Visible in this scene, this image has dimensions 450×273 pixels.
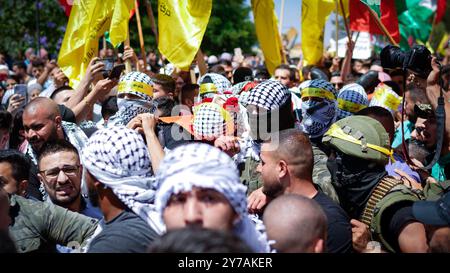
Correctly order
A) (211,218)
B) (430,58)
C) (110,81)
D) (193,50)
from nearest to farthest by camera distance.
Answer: (211,218)
(430,58)
(110,81)
(193,50)

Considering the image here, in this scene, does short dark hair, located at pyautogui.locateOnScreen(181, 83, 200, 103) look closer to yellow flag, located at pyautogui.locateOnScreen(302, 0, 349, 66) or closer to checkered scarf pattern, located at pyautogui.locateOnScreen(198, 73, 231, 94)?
checkered scarf pattern, located at pyautogui.locateOnScreen(198, 73, 231, 94)

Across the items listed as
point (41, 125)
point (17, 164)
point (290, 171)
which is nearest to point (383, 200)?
point (290, 171)

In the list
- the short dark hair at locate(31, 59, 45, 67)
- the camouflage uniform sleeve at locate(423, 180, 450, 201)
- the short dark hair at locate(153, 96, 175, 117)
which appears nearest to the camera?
the camouflage uniform sleeve at locate(423, 180, 450, 201)

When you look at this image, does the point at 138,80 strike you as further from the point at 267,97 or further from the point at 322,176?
the point at 322,176

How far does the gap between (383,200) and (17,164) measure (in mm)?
2537

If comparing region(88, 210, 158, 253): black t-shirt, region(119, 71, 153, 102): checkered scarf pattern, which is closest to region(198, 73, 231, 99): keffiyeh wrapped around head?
region(119, 71, 153, 102): checkered scarf pattern

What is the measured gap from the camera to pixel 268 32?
31.6ft

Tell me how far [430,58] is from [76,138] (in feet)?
9.87

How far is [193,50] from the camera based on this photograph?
7.49 m

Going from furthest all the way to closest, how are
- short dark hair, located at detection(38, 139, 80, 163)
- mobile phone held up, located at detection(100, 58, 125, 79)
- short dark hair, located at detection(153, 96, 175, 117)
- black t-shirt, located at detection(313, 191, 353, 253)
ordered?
short dark hair, located at detection(153, 96, 175, 117) → mobile phone held up, located at detection(100, 58, 125, 79) → short dark hair, located at detection(38, 139, 80, 163) → black t-shirt, located at detection(313, 191, 353, 253)

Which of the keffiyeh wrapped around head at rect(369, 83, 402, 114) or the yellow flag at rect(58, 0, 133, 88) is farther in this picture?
the keffiyeh wrapped around head at rect(369, 83, 402, 114)

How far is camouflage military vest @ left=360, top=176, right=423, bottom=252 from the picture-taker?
155 inches
